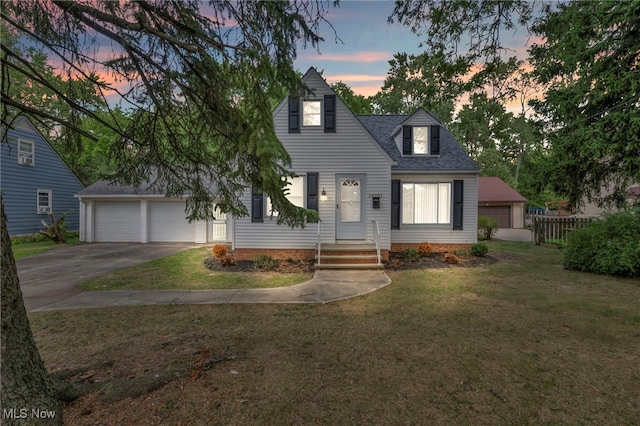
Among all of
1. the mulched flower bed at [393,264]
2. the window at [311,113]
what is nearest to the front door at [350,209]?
the mulched flower bed at [393,264]

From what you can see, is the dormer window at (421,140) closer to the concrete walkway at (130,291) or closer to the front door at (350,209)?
the front door at (350,209)

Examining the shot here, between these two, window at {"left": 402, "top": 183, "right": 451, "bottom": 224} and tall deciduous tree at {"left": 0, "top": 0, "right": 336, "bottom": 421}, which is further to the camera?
window at {"left": 402, "top": 183, "right": 451, "bottom": 224}

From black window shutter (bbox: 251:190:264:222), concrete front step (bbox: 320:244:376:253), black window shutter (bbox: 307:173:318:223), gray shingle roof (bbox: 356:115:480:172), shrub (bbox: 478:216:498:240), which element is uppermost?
Result: gray shingle roof (bbox: 356:115:480:172)

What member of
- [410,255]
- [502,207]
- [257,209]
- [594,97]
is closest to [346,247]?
[410,255]

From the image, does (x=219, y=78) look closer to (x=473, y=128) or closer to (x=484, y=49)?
(x=484, y=49)

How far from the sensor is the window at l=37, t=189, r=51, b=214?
16.3 m

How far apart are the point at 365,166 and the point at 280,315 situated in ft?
20.5

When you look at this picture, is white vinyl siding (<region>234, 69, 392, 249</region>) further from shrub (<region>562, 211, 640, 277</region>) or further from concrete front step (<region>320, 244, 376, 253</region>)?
shrub (<region>562, 211, 640, 277</region>)

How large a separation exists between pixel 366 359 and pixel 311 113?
8238 millimetres

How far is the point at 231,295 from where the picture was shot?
6.21m

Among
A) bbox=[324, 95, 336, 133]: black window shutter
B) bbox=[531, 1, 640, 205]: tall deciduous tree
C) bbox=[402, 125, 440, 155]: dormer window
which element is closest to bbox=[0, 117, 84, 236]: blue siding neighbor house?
bbox=[324, 95, 336, 133]: black window shutter

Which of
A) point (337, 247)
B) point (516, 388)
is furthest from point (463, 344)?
point (337, 247)

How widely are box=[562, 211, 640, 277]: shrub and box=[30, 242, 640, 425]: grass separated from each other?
239 centimetres

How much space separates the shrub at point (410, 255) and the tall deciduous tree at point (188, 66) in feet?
24.2
